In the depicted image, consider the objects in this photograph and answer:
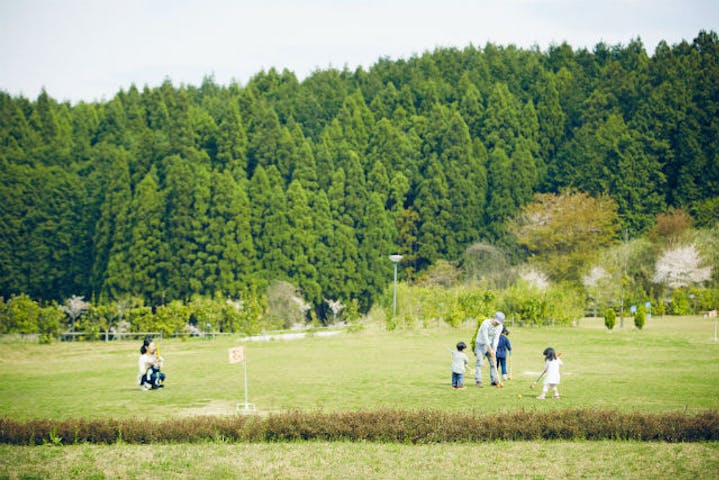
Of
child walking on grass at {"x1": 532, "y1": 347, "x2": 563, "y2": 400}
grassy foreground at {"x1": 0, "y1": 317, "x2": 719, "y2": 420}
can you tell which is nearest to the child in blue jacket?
grassy foreground at {"x1": 0, "y1": 317, "x2": 719, "y2": 420}

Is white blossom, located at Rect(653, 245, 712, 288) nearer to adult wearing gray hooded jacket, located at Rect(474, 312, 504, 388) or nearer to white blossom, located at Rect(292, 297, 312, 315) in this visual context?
white blossom, located at Rect(292, 297, 312, 315)

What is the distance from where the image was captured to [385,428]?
1288 cm

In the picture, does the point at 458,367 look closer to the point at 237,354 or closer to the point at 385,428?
the point at 237,354

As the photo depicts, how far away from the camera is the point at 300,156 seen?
64688 mm

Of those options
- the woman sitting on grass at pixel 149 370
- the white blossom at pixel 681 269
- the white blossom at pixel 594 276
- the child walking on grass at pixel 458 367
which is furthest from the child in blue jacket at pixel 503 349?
the white blossom at pixel 681 269

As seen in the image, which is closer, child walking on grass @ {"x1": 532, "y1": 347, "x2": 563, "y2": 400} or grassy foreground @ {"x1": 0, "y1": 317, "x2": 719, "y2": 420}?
grassy foreground @ {"x1": 0, "y1": 317, "x2": 719, "y2": 420}

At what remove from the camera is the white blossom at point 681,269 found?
167ft

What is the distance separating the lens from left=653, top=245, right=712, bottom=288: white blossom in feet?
167

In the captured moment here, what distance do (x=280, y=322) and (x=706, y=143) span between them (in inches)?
1543

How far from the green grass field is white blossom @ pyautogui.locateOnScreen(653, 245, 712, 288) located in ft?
58.3

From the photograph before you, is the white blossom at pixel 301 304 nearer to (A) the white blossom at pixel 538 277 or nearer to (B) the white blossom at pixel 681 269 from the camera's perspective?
(A) the white blossom at pixel 538 277

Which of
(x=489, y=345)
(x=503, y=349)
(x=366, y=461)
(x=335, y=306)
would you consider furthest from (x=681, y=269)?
(x=366, y=461)

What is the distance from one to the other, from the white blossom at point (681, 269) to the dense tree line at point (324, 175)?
8220mm

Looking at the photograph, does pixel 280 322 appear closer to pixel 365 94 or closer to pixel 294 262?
pixel 294 262
